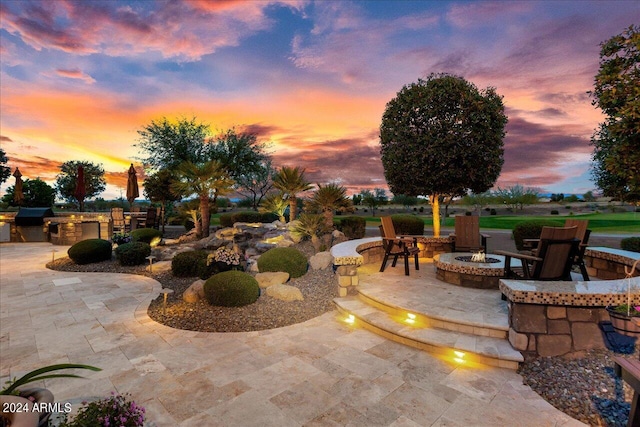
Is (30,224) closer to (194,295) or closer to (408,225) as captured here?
(194,295)

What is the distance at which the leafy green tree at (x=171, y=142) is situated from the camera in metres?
21.8

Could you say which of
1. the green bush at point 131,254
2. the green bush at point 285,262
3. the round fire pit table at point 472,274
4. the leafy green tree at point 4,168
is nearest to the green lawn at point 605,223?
the round fire pit table at point 472,274

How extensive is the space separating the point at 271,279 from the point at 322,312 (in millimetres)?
1990

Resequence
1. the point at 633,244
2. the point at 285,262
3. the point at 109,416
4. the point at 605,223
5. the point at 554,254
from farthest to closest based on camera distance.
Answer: the point at 605,223 → the point at 633,244 → the point at 285,262 → the point at 554,254 → the point at 109,416

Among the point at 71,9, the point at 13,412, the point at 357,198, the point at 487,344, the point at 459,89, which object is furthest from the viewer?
the point at 357,198

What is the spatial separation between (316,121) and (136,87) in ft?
23.1

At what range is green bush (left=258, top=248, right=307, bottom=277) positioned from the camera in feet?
24.0

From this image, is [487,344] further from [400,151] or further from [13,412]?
[400,151]

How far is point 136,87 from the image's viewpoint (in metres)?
10.8

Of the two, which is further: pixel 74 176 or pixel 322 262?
pixel 74 176

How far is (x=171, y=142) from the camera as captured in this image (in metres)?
22.0

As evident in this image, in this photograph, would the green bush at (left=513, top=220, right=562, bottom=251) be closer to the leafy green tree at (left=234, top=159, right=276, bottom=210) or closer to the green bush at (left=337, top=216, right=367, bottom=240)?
the green bush at (left=337, top=216, right=367, bottom=240)

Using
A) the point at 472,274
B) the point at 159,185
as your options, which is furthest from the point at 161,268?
the point at 159,185

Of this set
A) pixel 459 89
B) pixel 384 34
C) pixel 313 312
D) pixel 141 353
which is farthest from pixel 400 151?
pixel 141 353
